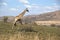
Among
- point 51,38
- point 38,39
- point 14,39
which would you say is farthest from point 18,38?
point 51,38

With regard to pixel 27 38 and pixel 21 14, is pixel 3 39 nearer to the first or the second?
pixel 27 38

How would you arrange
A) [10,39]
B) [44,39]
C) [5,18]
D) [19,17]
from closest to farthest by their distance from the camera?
[10,39] → [44,39] → [19,17] → [5,18]

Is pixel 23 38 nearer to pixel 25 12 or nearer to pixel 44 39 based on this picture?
pixel 44 39

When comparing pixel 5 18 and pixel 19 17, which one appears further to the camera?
pixel 5 18

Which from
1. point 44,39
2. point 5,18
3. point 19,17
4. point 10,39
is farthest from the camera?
point 5,18

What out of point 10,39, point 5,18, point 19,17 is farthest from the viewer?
point 5,18

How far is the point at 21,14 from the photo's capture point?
2112cm

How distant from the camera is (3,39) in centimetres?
880

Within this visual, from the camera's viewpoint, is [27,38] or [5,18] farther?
[5,18]

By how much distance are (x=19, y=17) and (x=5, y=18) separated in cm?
1593

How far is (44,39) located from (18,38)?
132cm

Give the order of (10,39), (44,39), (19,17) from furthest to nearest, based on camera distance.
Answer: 1. (19,17)
2. (44,39)
3. (10,39)

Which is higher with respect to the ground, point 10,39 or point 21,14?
point 21,14

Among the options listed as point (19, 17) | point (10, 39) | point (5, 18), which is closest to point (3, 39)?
point (10, 39)
